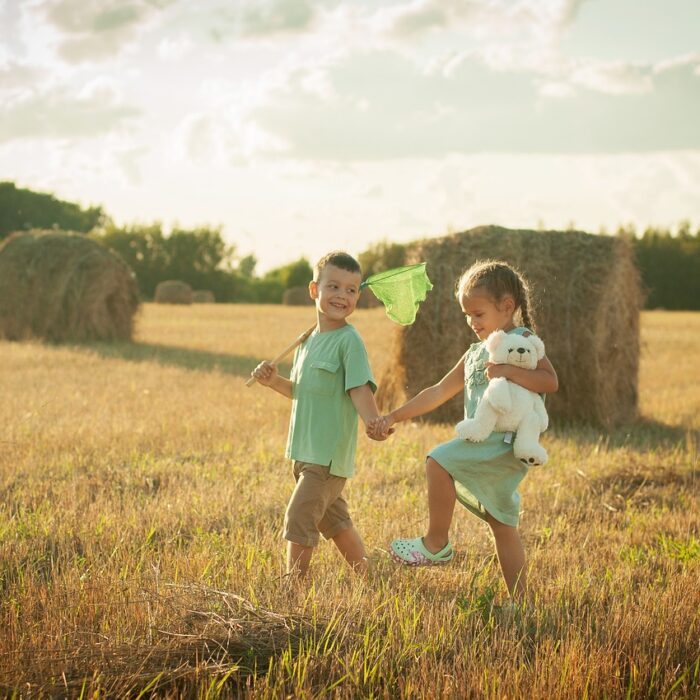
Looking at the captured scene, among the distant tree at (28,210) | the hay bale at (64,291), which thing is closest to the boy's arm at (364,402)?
the hay bale at (64,291)

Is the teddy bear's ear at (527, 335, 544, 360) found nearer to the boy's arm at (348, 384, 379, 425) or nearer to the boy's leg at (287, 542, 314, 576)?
the boy's arm at (348, 384, 379, 425)

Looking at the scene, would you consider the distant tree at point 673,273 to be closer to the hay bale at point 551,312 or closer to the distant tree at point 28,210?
the distant tree at point 28,210

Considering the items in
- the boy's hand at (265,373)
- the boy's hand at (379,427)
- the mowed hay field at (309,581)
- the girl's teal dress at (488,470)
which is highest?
the boy's hand at (265,373)

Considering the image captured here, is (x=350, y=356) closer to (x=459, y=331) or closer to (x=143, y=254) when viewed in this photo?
(x=459, y=331)

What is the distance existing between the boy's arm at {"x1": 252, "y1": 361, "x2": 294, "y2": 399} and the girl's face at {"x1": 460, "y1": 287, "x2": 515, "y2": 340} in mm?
857

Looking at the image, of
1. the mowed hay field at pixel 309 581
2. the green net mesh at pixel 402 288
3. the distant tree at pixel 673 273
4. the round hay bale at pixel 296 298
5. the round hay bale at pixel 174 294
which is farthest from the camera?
the distant tree at pixel 673 273

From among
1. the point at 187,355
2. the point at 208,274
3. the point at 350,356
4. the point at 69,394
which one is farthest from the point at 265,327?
the point at 208,274

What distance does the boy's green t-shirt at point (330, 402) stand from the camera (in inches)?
155

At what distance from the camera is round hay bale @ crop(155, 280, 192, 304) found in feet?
129

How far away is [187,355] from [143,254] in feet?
135

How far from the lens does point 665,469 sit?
651cm

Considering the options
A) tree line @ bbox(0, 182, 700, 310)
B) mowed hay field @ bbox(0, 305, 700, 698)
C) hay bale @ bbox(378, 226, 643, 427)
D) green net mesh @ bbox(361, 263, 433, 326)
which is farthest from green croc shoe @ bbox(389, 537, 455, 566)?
tree line @ bbox(0, 182, 700, 310)

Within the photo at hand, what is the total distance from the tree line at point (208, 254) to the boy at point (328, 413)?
34552mm

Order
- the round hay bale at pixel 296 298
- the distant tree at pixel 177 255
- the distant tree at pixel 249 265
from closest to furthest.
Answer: the round hay bale at pixel 296 298 → the distant tree at pixel 177 255 → the distant tree at pixel 249 265
